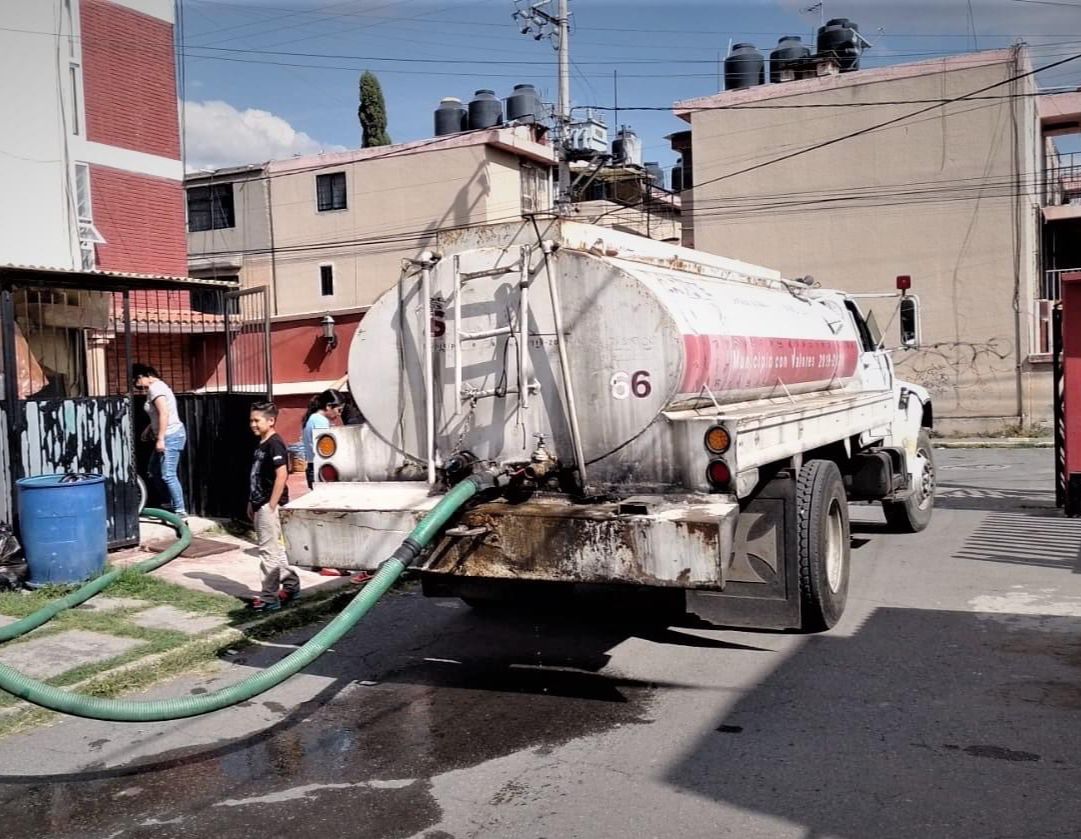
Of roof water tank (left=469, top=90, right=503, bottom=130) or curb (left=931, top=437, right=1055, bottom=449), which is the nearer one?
curb (left=931, top=437, right=1055, bottom=449)

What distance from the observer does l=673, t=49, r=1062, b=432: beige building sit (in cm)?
2570

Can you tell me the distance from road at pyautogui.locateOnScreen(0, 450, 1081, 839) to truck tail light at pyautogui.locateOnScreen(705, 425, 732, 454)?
137 cm

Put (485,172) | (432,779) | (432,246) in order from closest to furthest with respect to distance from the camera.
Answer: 1. (432,779)
2. (432,246)
3. (485,172)

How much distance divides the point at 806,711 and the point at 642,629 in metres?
1.91

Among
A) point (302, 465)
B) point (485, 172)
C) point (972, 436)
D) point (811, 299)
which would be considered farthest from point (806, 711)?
point (485, 172)

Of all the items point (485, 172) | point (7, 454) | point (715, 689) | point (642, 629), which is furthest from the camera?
point (485, 172)

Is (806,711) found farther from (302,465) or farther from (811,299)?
(302,465)

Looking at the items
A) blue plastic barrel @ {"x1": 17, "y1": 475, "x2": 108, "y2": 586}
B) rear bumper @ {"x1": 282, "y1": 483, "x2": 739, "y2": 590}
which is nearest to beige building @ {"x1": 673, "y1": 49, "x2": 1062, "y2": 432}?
blue plastic barrel @ {"x1": 17, "y1": 475, "x2": 108, "y2": 586}

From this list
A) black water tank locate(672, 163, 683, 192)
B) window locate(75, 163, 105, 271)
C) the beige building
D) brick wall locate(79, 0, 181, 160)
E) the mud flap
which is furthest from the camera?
black water tank locate(672, 163, 683, 192)

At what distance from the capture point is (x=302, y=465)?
1105 centimetres

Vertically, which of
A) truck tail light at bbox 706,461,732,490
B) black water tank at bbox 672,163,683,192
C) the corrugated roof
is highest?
black water tank at bbox 672,163,683,192

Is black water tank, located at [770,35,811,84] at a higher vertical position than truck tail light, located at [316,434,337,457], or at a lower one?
higher

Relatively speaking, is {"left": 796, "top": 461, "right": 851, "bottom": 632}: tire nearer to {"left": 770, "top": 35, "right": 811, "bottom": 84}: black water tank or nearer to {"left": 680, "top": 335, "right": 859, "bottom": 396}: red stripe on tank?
{"left": 680, "top": 335, "right": 859, "bottom": 396}: red stripe on tank

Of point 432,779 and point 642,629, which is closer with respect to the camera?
point 432,779
